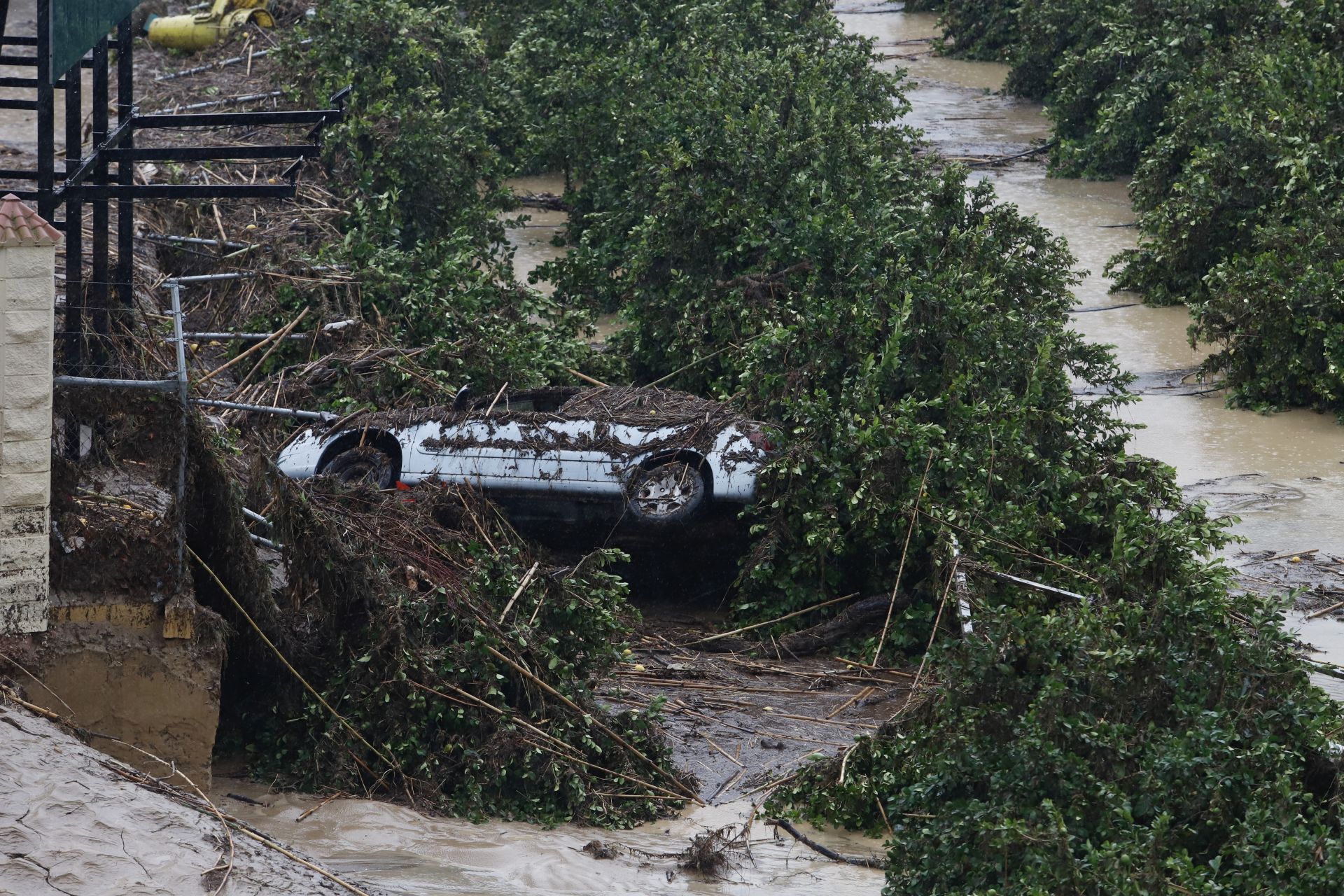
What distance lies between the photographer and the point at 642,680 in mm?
9227

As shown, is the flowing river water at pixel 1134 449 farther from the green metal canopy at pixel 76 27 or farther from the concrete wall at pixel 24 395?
the green metal canopy at pixel 76 27

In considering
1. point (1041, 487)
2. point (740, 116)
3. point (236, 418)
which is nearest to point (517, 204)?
point (740, 116)

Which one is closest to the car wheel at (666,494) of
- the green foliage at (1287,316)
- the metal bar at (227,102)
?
the green foliage at (1287,316)

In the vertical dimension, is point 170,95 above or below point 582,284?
above

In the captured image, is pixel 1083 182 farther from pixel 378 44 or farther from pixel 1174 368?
pixel 378 44

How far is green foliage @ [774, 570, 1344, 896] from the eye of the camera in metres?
5.75

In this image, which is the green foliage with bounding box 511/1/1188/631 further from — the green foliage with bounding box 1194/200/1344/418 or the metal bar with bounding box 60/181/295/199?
the metal bar with bounding box 60/181/295/199

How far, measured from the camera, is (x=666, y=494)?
33.7 feet

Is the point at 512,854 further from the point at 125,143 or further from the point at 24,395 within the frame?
the point at 125,143

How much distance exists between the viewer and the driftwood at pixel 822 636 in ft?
32.4

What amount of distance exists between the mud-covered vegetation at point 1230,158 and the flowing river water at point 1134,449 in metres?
0.44

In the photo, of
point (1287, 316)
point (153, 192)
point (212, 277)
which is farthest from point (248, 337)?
point (1287, 316)

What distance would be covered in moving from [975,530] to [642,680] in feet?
7.12

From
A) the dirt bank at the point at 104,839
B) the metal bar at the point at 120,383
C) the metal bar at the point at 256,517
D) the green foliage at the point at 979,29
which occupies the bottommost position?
the dirt bank at the point at 104,839
